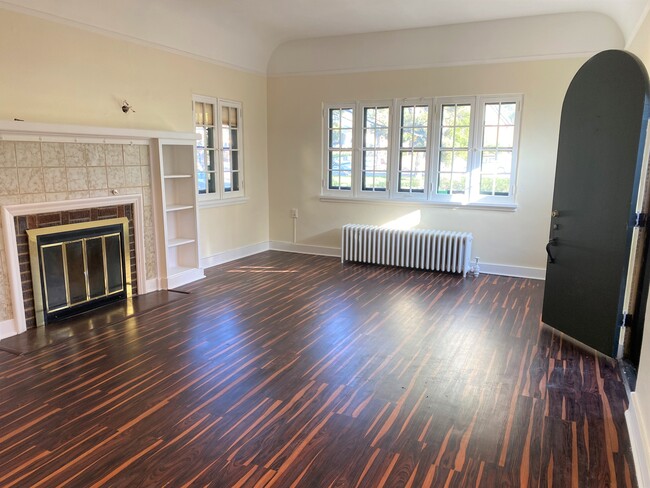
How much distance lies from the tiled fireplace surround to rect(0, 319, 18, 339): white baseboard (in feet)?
0.04

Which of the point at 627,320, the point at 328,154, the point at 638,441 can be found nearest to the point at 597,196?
the point at 627,320

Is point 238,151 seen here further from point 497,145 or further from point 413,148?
point 497,145

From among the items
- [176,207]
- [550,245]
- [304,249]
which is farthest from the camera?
[304,249]

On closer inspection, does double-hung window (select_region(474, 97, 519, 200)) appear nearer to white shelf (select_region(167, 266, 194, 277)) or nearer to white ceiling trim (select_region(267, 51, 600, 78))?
white ceiling trim (select_region(267, 51, 600, 78))

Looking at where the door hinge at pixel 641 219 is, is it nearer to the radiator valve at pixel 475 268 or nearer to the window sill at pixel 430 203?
the window sill at pixel 430 203

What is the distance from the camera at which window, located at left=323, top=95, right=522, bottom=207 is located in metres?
6.13

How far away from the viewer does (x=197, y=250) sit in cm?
591

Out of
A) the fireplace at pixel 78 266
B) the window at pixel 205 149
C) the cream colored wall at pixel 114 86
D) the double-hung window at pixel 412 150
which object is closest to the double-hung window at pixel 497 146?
the double-hung window at pixel 412 150

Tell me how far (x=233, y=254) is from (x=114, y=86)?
9.73ft

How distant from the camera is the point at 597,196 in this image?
3641mm

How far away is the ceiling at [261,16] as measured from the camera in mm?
4625

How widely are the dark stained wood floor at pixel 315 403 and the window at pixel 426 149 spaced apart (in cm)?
213

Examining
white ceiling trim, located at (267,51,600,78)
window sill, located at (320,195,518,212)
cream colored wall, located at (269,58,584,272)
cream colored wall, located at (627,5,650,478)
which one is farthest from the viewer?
window sill, located at (320,195,518,212)

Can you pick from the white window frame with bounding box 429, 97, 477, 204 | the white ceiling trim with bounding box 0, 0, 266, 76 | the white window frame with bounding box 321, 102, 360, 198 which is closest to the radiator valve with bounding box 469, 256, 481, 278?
the white window frame with bounding box 429, 97, 477, 204
